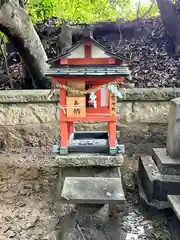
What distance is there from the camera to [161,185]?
8.44 ft

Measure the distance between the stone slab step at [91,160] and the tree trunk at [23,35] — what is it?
5.89 feet

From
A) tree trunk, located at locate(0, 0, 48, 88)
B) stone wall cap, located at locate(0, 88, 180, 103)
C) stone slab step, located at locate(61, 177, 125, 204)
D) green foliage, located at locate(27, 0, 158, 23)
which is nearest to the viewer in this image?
stone slab step, located at locate(61, 177, 125, 204)

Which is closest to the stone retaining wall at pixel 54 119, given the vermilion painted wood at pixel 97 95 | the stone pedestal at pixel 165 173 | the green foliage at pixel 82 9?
the stone pedestal at pixel 165 173

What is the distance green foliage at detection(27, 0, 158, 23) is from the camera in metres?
5.57

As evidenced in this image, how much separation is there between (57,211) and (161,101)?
6.72 ft

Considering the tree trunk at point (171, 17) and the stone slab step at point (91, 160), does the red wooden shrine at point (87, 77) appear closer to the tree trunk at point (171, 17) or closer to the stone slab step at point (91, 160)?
the stone slab step at point (91, 160)

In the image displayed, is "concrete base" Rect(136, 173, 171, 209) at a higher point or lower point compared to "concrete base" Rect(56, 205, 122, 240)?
higher

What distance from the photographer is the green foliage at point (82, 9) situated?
5574mm

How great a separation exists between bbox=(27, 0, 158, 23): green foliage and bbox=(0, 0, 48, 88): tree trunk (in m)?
1.84

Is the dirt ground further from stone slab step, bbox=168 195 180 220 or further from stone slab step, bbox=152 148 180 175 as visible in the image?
stone slab step, bbox=152 148 180 175

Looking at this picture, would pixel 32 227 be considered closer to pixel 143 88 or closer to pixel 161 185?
pixel 161 185

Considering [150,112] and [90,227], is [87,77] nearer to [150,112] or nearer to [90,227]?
[90,227]

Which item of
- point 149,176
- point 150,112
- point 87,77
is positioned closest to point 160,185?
point 149,176

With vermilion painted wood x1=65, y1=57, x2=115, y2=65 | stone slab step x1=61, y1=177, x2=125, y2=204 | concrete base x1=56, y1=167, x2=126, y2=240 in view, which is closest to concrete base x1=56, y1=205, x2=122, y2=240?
concrete base x1=56, y1=167, x2=126, y2=240
